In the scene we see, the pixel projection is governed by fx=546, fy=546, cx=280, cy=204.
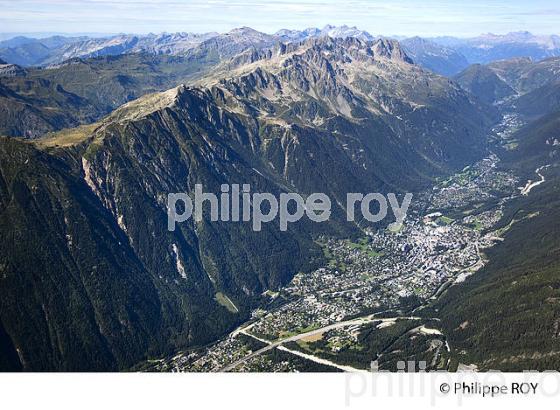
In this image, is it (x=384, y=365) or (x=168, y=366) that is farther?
(x=168, y=366)

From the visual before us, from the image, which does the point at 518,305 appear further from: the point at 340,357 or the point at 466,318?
the point at 340,357

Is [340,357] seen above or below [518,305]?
below
